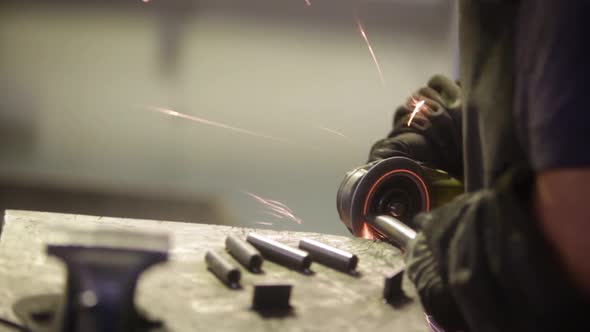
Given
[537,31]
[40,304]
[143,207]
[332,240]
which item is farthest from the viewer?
[143,207]

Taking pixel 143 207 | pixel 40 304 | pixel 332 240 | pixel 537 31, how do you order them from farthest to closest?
pixel 143 207
pixel 332 240
pixel 40 304
pixel 537 31

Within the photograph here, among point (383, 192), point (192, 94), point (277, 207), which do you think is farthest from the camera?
point (277, 207)

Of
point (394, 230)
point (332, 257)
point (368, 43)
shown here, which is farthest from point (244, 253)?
point (368, 43)

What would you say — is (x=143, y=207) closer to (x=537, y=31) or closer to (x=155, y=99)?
(x=155, y=99)

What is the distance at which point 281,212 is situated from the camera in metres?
3.18

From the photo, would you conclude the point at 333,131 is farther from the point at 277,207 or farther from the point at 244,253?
the point at 244,253

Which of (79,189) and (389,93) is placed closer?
(79,189)

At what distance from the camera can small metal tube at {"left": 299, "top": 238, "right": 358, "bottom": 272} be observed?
1.22m

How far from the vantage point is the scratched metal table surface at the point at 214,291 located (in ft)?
2.97

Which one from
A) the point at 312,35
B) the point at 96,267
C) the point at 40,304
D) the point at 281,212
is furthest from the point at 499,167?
the point at 281,212

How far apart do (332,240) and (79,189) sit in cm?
181

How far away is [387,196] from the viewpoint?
1.49 meters

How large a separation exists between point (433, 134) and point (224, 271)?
2.68 feet

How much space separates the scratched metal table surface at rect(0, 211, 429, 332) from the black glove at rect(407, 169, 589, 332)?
240mm
